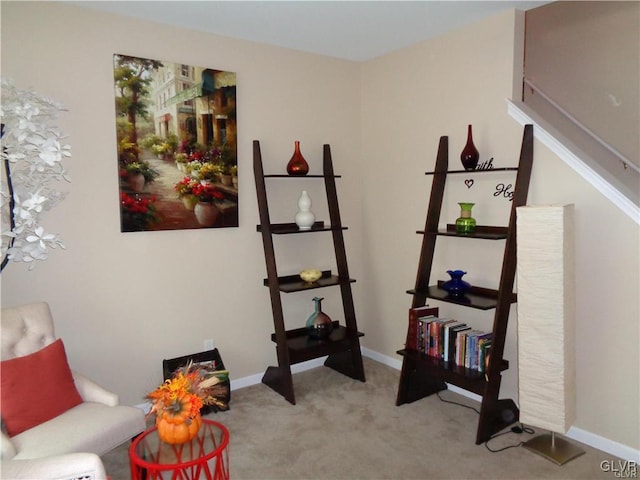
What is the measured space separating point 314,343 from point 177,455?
1735 mm

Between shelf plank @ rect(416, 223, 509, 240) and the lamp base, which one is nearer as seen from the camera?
the lamp base

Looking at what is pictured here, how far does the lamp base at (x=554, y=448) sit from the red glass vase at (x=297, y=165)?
2254 mm

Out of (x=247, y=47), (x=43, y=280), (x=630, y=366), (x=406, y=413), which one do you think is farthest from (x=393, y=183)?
(x=43, y=280)

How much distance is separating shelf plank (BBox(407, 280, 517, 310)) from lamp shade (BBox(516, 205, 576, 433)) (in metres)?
0.30

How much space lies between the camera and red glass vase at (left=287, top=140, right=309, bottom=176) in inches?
141

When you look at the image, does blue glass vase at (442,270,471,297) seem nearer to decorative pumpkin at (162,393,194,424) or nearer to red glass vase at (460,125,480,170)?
red glass vase at (460,125,480,170)

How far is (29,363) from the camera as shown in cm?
233

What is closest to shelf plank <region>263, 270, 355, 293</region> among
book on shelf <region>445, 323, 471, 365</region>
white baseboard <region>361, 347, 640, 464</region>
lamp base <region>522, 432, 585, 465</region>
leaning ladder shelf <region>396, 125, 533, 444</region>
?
leaning ladder shelf <region>396, 125, 533, 444</region>

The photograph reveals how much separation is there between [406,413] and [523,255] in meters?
1.30

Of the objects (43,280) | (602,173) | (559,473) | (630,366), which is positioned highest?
(602,173)

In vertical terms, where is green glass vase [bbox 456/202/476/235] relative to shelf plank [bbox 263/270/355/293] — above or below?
above

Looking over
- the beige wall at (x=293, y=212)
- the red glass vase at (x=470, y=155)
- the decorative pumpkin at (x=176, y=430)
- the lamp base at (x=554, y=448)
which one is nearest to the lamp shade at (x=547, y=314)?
the lamp base at (x=554, y=448)

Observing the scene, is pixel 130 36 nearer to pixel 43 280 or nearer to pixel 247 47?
pixel 247 47

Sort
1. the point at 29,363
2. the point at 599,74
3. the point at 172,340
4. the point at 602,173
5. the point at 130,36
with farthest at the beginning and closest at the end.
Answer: the point at 599,74, the point at 172,340, the point at 130,36, the point at 602,173, the point at 29,363
